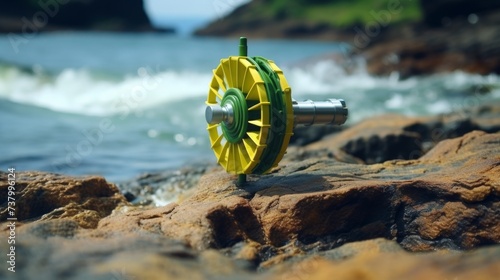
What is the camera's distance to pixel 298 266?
3.26 m

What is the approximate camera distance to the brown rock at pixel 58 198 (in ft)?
16.1

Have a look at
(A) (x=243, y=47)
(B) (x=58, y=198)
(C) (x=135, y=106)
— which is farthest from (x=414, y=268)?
(C) (x=135, y=106)

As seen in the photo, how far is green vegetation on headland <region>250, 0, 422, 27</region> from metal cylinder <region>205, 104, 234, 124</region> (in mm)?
71487

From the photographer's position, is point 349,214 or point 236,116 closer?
point 349,214

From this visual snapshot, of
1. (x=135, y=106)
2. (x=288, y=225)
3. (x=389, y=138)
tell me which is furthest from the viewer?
(x=135, y=106)

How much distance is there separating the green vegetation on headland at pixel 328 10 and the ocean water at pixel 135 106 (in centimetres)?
4896

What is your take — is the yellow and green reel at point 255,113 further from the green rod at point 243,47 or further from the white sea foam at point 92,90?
the white sea foam at point 92,90

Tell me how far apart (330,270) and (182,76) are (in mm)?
23260

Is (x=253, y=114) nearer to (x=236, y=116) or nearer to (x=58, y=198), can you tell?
(x=236, y=116)

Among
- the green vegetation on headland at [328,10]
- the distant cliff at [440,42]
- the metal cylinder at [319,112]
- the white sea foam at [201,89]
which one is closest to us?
the metal cylinder at [319,112]

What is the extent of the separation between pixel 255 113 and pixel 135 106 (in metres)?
12.4

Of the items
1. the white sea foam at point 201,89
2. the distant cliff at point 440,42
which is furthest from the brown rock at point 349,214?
the distant cliff at point 440,42

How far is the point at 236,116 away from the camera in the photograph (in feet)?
15.6

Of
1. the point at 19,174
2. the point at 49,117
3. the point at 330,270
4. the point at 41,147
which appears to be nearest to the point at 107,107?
the point at 49,117
